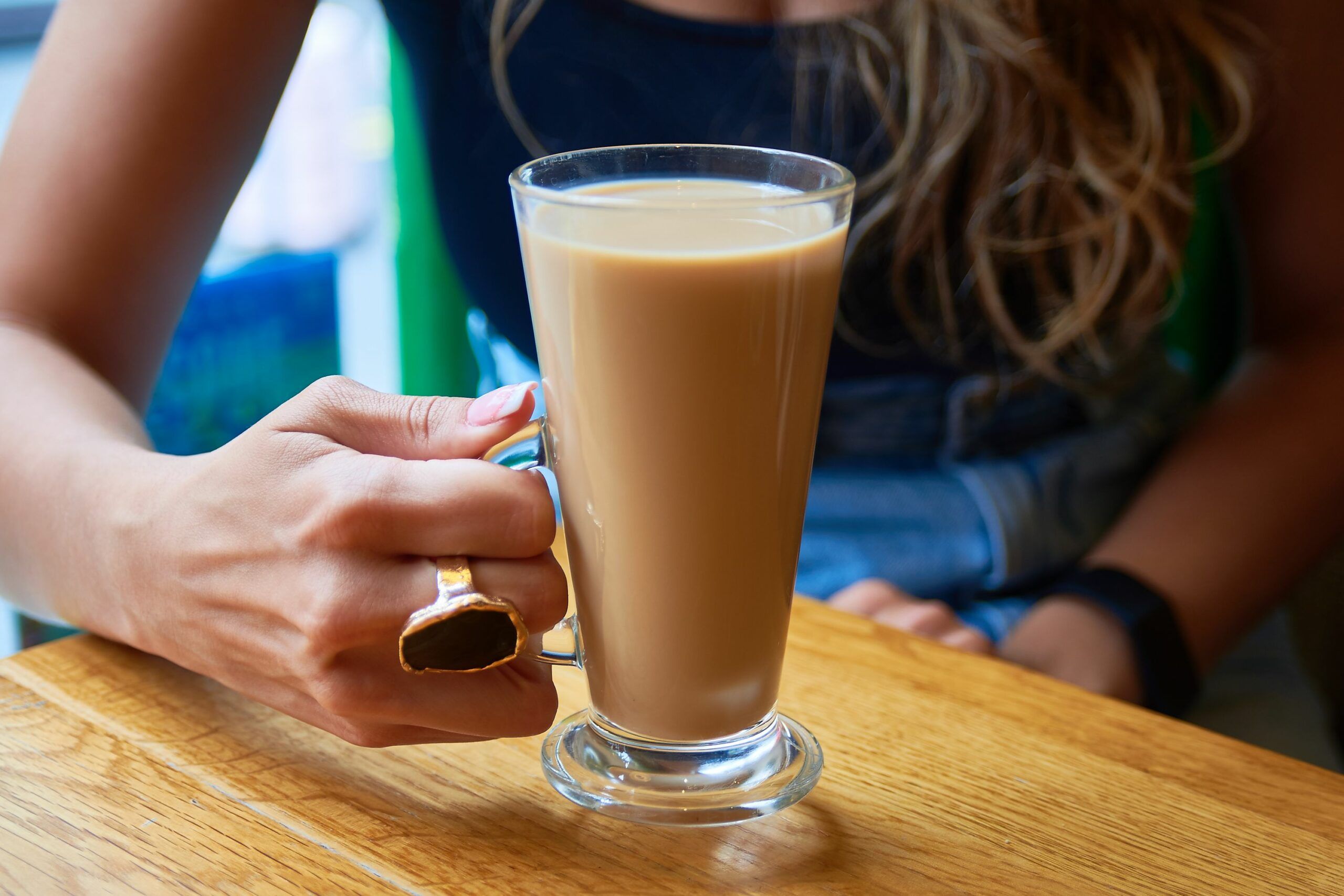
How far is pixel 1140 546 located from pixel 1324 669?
9.8 inches

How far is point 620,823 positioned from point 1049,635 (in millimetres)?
522

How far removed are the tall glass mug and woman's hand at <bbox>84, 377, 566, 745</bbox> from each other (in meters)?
0.04

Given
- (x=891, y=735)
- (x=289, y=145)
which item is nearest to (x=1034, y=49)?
(x=891, y=735)

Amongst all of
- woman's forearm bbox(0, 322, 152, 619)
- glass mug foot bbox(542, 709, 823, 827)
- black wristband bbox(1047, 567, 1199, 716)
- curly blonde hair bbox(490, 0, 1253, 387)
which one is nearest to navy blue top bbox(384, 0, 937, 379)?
curly blonde hair bbox(490, 0, 1253, 387)

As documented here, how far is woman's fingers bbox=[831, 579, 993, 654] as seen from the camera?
2.64 feet

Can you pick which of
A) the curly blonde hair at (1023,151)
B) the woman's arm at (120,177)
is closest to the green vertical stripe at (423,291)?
the curly blonde hair at (1023,151)

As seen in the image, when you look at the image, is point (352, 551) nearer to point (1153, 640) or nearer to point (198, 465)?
point (198, 465)

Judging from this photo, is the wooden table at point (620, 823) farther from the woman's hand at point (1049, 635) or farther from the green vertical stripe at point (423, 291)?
the green vertical stripe at point (423, 291)

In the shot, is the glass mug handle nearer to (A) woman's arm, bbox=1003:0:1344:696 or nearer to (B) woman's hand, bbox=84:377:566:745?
(B) woman's hand, bbox=84:377:566:745

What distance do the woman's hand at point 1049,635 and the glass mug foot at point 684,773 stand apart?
29cm

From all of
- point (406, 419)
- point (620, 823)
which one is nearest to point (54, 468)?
point (406, 419)

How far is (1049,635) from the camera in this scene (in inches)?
35.2

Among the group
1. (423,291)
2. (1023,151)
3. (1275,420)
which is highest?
(1023,151)

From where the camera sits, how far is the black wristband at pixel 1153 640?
872mm
